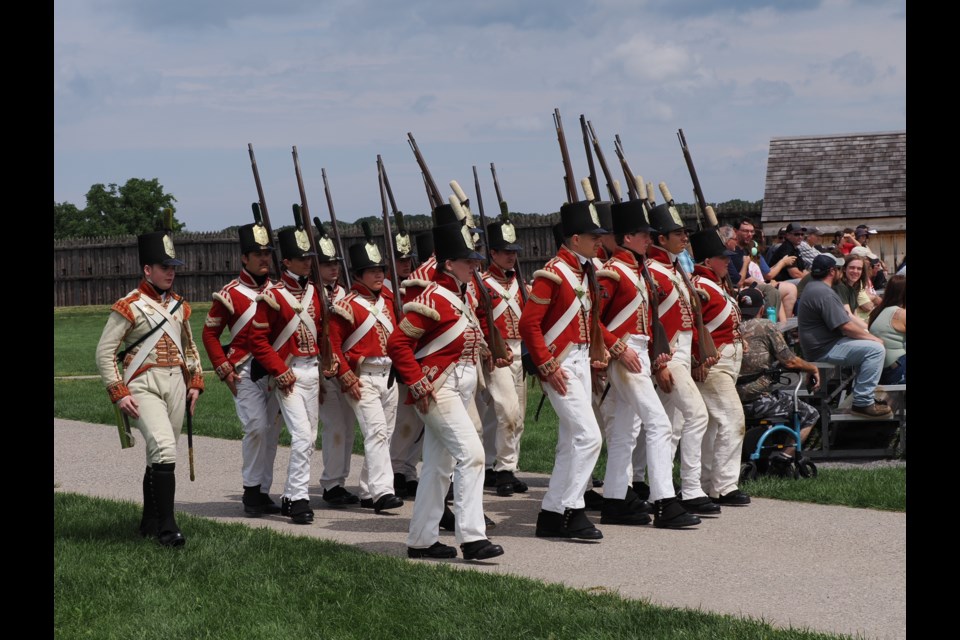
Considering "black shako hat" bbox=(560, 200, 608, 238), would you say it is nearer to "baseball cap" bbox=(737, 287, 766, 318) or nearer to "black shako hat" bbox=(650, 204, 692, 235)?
"black shako hat" bbox=(650, 204, 692, 235)

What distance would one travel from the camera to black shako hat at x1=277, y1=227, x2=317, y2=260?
9.45 meters

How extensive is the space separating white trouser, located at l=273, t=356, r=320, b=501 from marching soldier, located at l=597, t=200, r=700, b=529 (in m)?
2.19

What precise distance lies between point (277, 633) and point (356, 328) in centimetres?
397

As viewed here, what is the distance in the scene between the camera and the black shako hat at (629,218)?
29.3ft

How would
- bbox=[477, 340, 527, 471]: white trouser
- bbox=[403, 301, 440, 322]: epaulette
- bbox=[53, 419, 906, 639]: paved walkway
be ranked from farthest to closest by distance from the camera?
bbox=[477, 340, 527, 471]: white trouser
bbox=[403, 301, 440, 322]: epaulette
bbox=[53, 419, 906, 639]: paved walkway

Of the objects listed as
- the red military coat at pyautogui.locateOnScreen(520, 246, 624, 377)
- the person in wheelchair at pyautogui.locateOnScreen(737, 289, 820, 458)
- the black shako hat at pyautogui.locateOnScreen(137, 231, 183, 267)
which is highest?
the black shako hat at pyautogui.locateOnScreen(137, 231, 183, 267)

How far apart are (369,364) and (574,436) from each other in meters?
2.22

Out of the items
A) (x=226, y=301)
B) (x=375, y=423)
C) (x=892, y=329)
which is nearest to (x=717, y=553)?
(x=375, y=423)

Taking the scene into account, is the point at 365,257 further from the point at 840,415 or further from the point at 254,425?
the point at 840,415

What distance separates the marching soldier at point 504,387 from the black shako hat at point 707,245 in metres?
1.42

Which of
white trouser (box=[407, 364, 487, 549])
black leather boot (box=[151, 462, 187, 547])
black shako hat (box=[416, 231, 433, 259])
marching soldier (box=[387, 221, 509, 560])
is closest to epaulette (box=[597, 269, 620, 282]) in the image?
marching soldier (box=[387, 221, 509, 560])

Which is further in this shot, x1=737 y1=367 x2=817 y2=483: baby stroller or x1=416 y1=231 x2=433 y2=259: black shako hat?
x1=416 y1=231 x2=433 y2=259: black shako hat

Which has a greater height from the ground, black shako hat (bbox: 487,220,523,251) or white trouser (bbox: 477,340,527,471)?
black shako hat (bbox: 487,220,523,251)
